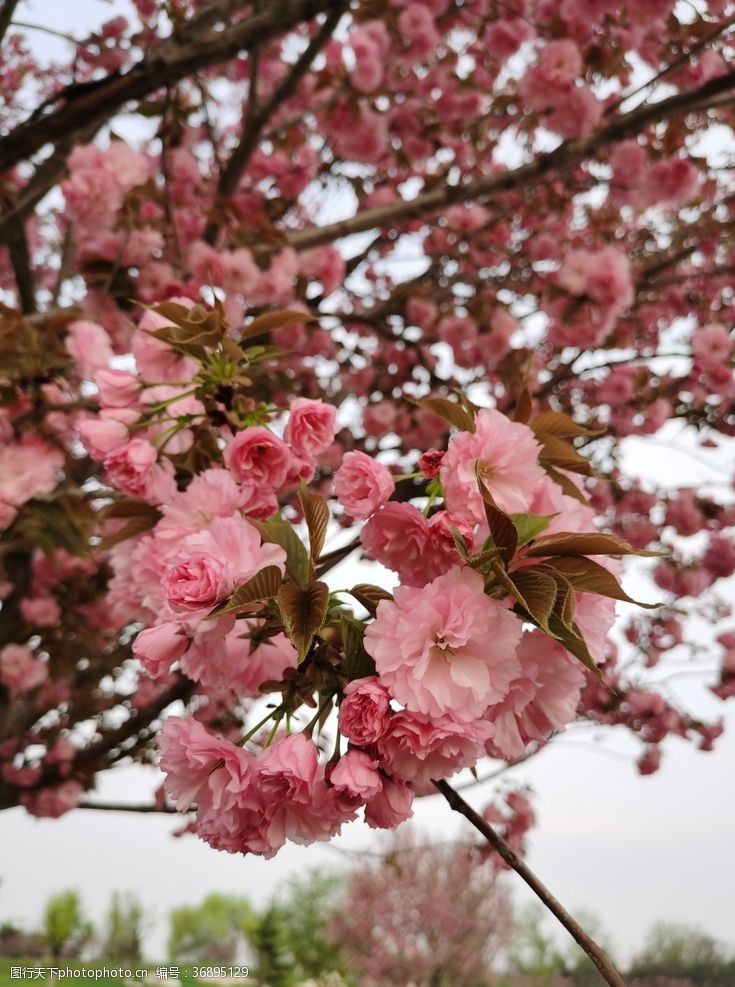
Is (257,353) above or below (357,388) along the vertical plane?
below

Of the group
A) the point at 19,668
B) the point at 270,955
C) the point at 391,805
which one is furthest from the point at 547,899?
the point at 270,955

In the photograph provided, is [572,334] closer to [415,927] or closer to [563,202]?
[563,202]

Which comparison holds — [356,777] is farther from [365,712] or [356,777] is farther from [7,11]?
[7,11]

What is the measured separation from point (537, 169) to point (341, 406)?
980 millimetres

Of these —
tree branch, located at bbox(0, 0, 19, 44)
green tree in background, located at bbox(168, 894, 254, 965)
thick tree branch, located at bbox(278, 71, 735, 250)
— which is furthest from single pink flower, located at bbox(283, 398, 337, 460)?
green tree in background, located at bbox(168, 894, 254, 965)

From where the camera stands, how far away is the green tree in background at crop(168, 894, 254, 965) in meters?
13.1

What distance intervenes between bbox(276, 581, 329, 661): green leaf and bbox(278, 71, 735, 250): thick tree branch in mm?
1635

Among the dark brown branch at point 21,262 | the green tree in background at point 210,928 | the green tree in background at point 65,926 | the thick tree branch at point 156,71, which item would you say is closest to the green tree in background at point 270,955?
the green tree in background at point 65,926

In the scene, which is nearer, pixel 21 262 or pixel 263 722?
pixel 263 722

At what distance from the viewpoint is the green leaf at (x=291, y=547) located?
0.66 meters

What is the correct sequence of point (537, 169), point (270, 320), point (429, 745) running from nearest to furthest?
point (429, 745) → point (270, 320) → point (537, 169)

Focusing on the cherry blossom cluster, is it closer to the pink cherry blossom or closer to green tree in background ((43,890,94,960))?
the pink cherry blossom

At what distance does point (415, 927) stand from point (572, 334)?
9.33 metres

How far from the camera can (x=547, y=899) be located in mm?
618
